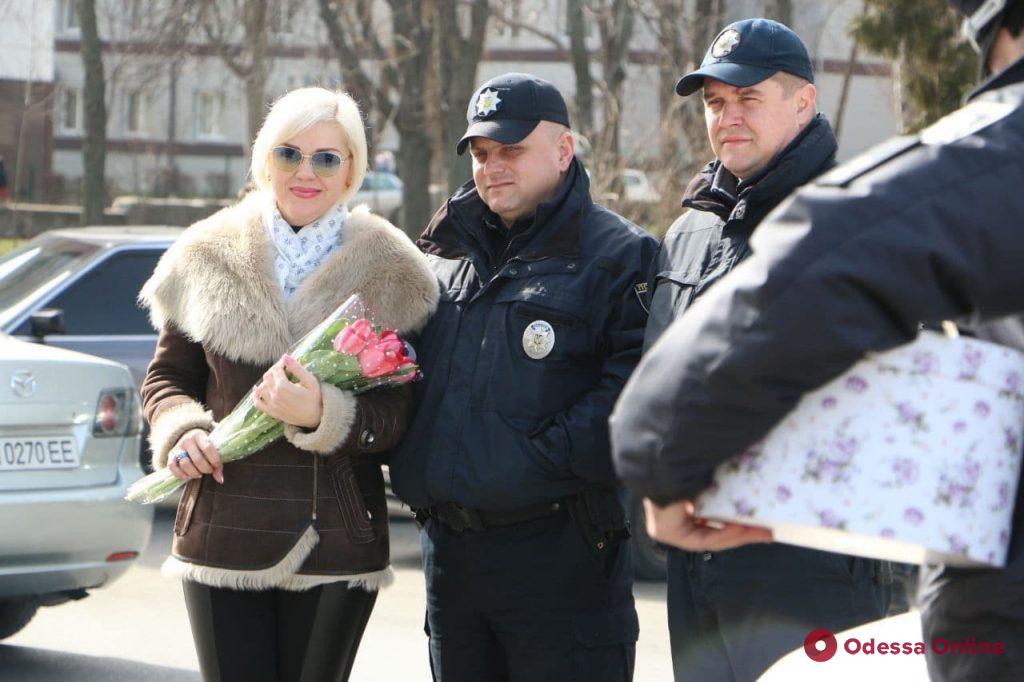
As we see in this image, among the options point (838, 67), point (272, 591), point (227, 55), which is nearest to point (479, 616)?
point (272, 591)

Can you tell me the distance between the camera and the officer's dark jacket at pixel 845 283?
1588 millimetres

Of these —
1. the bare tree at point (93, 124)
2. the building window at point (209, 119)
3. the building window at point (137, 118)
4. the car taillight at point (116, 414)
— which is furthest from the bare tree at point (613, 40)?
the building window at point (137, 118)

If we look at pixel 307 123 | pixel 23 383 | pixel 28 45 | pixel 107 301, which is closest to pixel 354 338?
pixel 307 123

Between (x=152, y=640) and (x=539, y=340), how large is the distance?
336cm

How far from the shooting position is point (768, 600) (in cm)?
304

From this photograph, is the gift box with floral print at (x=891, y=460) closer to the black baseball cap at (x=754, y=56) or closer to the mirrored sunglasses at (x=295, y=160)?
the black baseball cap at (x=754, y=56)

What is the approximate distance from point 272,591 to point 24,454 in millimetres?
2127

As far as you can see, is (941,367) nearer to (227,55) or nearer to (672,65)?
(672,65)

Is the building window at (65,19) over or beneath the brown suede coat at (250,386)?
over

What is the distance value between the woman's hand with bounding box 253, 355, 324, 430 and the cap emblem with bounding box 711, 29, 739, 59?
4.15 ft

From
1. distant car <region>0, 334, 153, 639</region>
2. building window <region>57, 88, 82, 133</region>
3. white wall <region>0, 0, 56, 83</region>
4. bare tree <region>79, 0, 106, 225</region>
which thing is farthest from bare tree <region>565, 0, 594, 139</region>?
building window <region>57, 88, 82, 133</region>

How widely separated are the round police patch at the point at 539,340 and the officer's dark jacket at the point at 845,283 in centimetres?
181

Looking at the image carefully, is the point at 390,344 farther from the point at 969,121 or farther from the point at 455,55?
the point at 455,55

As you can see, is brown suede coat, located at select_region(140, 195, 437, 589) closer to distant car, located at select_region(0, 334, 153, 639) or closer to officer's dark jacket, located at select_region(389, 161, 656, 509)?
officer's dark jacket, located at select_region(389, 161, 656, 509)
